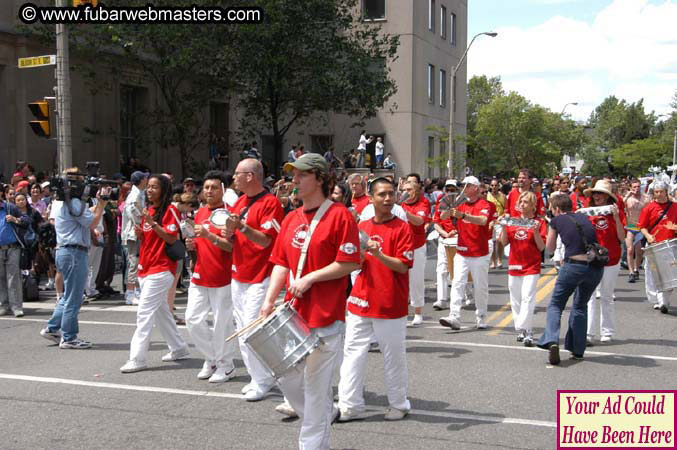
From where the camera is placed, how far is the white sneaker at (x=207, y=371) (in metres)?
7.75

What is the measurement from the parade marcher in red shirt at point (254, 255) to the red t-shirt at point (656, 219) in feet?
24.6

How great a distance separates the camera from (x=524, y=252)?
9469 mm

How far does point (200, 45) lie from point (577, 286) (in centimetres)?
1748

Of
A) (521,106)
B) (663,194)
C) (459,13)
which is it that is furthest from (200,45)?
(521,106)

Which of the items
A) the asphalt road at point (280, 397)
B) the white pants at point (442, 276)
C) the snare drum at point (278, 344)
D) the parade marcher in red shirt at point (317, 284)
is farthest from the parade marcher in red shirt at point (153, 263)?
the white pants at point (442, 276)

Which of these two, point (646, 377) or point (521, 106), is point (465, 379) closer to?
point (646, 377)

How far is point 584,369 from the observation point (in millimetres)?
8180

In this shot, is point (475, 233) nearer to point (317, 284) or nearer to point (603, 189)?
point (603, 189)

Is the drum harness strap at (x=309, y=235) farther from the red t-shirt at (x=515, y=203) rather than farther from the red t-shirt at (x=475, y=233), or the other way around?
the red t-shirt at (x=515, y=203)

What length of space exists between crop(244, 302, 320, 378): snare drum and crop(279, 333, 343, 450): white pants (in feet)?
0.29

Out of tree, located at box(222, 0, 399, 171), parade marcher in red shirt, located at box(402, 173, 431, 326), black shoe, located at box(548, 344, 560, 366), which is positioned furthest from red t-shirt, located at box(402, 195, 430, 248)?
tree, located at box(222, 0, 399, 171)

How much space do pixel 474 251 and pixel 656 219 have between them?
11.7ft

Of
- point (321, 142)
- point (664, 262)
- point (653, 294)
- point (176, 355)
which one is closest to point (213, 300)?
point (176, 355)

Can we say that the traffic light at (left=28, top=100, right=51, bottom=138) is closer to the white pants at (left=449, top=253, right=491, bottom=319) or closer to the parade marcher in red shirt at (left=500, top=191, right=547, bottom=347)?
the white pants at (left=449, top=253, right=491, bottom=319)
